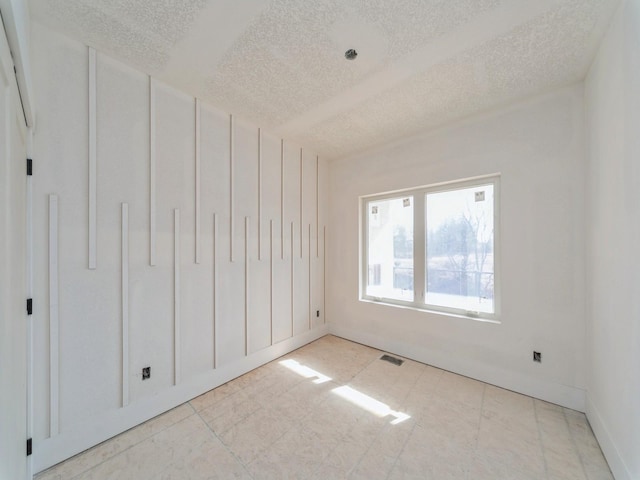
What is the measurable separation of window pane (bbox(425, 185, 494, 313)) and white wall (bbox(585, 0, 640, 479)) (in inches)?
30.9

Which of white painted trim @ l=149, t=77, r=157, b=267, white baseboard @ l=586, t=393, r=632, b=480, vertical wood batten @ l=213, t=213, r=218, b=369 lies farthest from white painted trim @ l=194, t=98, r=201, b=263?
white baseboard @ l=586, t=393, r=632, b=480

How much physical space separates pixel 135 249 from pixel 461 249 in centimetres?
328

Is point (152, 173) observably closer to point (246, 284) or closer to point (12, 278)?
point (12, 278)

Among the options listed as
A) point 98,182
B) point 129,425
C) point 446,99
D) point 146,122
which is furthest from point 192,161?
point 446,99

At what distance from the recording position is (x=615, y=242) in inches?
62.6

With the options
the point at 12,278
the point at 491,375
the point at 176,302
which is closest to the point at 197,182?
the point at 176,302

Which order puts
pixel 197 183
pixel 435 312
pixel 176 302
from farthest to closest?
pixel 435 312 → pixel 197 183 → pixel 176 302

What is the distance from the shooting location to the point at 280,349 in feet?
10.4

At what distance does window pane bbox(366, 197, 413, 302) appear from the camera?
131 inches

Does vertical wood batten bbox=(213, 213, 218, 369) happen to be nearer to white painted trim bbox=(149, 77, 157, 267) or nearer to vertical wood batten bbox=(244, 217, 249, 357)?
vertical wood batten bbox=(244, 217, 249, 357)

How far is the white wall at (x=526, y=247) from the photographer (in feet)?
7.14

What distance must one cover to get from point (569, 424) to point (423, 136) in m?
3.04

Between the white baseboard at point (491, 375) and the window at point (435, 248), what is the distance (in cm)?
53

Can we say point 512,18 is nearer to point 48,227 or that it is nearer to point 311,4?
point 311,4
